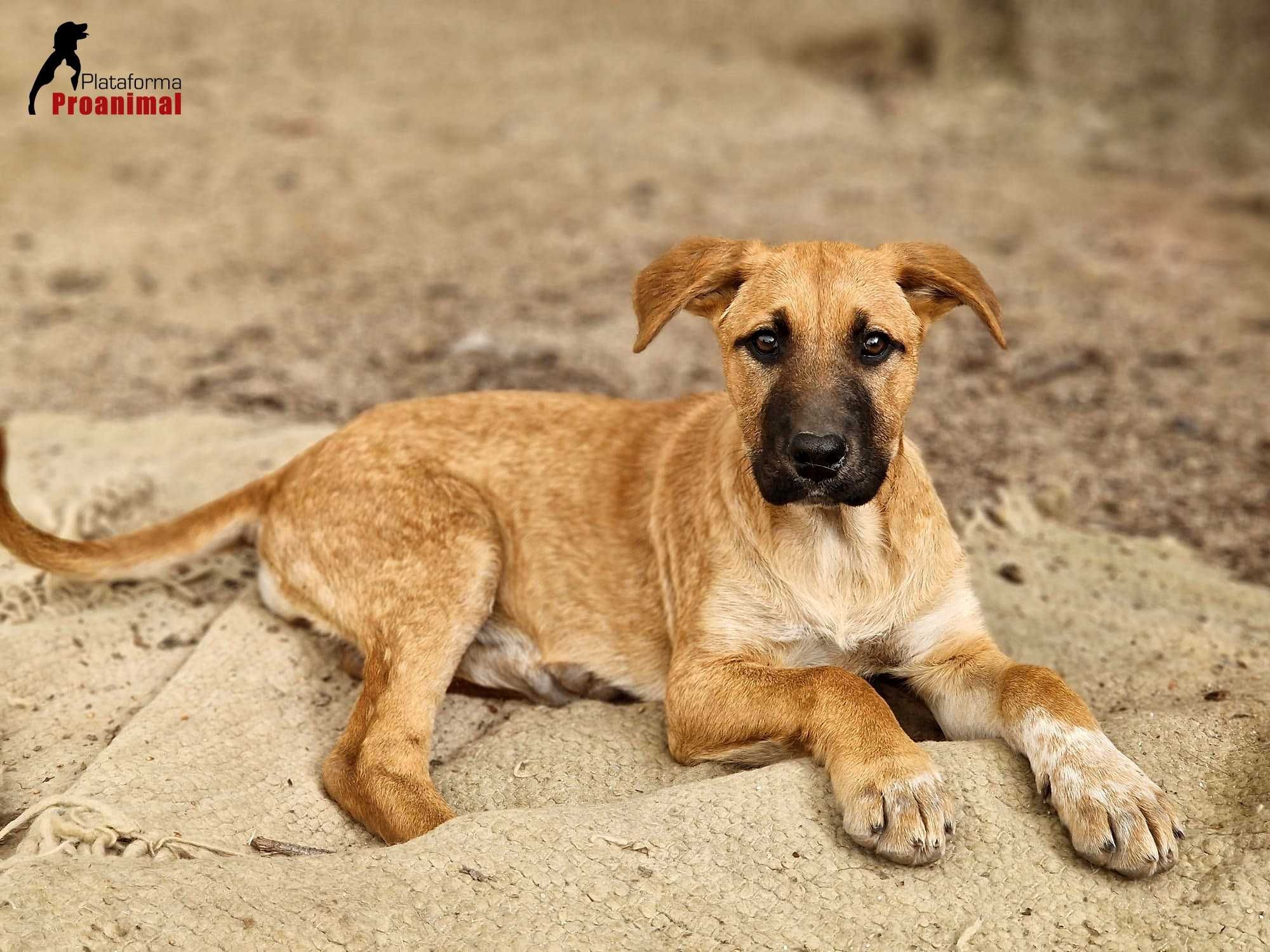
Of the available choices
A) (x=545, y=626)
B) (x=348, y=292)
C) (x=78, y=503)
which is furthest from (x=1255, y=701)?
(x=348, y=292)

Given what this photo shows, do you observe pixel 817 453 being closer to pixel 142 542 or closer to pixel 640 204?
pixel 142 542

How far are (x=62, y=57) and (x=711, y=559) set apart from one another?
875 centimetres

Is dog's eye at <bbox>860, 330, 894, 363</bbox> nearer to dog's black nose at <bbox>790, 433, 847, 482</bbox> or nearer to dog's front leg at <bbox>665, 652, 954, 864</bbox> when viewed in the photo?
dog's black nose at <bbox>790, 433, 847, 482</bbox>

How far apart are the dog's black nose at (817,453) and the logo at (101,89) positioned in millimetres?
8657

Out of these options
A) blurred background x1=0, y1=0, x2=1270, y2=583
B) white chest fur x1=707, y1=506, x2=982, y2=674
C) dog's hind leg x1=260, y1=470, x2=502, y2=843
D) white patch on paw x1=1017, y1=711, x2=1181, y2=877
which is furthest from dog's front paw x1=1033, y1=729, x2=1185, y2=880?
blurred background x1=0, y1=0, x2=1270, y2=583

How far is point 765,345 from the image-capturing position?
3.68 m

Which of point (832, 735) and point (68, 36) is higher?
point (68, 36)

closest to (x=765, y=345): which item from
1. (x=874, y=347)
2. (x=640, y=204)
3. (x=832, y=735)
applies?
(x=874, y=347)

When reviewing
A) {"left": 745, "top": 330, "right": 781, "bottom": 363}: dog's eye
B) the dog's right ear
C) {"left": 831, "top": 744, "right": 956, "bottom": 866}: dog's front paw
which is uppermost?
the dog's right ear

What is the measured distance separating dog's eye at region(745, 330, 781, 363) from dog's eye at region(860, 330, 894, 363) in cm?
25

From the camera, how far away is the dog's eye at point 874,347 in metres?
3.62

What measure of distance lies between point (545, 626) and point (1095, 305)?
199 inches

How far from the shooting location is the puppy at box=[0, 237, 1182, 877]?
10.9ft

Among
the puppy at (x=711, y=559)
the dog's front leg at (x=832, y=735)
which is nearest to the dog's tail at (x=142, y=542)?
the puppy at (x=711, y=559)
